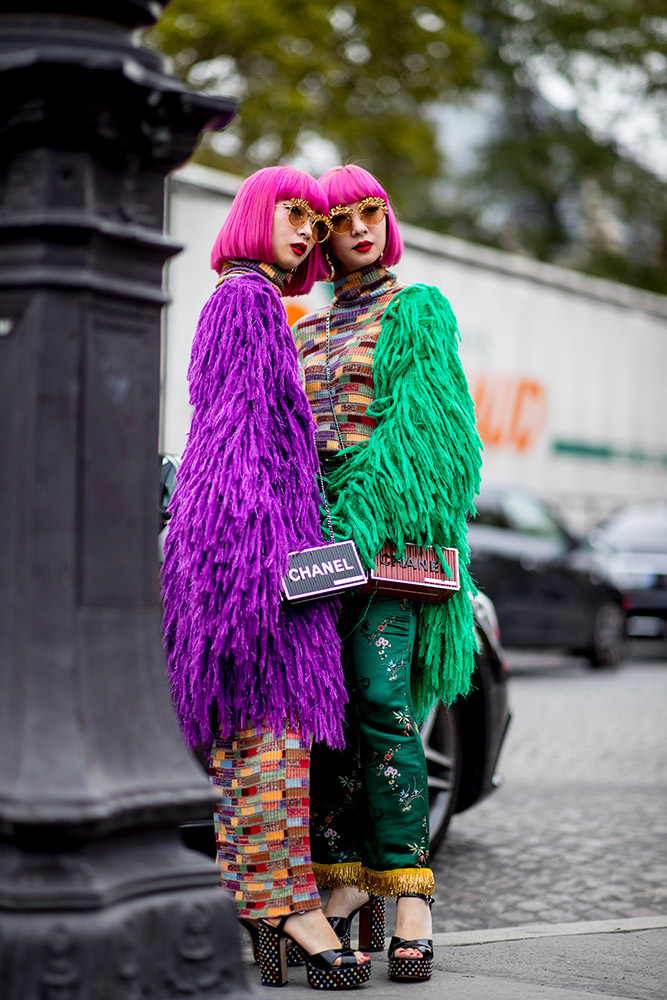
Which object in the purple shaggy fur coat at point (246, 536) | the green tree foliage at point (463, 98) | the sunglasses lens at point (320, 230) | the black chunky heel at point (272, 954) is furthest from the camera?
the green tree foliage at point (463, 98)

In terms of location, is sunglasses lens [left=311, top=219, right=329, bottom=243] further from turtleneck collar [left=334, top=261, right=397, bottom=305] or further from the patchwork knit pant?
the patchwork knit pant

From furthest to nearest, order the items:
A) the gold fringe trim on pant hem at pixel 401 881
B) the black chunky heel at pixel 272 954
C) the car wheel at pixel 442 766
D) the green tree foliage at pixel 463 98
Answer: the green tree foliage at pixel 463 98 → the car wheel at pixel 442 766 → the gold fringe trim on pant hem at pixel 401 881 → the black chunky heel at pixel 272 954

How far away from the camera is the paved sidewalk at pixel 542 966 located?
3250 mm

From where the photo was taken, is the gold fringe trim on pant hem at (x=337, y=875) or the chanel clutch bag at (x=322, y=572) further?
the gold fringe trim on pant hem at (x=337, y=875)

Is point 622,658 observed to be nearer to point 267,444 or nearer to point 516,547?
point 516,547

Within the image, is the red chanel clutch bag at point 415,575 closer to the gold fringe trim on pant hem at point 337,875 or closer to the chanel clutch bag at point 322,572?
the chanel clutch bag at point 322,572

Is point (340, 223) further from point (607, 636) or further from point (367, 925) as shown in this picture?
point (607, 636)

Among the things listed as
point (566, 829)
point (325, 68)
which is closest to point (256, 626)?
point (566, 829)

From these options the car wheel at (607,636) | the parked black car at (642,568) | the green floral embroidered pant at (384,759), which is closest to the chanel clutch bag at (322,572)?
the green floral embroidered pant at (384,759)

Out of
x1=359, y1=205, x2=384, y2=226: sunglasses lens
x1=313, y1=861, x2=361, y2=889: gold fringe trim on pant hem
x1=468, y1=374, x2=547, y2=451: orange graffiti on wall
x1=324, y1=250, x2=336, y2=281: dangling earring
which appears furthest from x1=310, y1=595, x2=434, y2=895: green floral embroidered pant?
x1=468, y1=374, x2=547, y2=451: orange graffiti on wall

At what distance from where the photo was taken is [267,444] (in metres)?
3.26

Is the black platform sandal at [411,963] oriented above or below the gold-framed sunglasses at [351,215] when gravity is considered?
below

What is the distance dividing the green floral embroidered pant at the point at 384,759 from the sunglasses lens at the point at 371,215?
98 centimetres

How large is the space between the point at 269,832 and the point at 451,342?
127 cm
